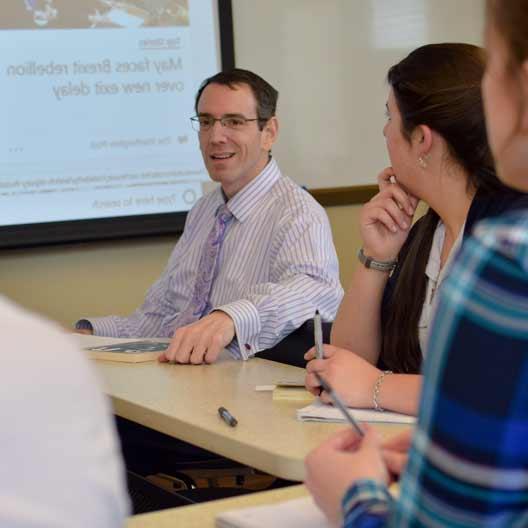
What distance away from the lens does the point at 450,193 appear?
2.22 m

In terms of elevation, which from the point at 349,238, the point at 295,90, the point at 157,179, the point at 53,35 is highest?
the point at 53,35

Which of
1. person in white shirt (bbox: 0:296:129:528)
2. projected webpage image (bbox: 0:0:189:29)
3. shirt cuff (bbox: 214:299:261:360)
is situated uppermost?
projected webpage image (bbox: 0:0:189:29)

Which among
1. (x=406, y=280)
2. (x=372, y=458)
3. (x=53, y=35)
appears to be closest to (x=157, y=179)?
(x=53, y=35)

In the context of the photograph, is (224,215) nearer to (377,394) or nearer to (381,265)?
(381,265)

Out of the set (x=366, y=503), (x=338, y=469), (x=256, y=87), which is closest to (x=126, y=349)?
(x=256, y=87)

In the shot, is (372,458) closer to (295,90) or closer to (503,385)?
(503,385)

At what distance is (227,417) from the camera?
74.1 inches

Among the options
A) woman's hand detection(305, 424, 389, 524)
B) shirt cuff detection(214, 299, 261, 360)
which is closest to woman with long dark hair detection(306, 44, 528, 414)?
shirt cuff detection(214, 299, 261, 360)

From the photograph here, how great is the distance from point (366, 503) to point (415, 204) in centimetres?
147

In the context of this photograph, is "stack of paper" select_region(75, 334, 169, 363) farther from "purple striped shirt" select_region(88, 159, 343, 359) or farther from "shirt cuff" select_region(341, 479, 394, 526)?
"shirt cuff" select_region(341, 479, 394, 526)

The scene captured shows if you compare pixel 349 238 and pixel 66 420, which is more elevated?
pixel 66 420

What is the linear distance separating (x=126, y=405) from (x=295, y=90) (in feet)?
9.63

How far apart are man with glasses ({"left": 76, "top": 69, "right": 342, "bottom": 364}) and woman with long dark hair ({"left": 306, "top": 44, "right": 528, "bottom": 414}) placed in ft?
1.13

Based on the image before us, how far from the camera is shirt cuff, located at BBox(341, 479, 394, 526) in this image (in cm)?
94
